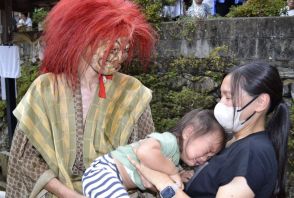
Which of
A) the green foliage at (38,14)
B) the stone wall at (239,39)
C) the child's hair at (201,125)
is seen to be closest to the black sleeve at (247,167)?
the child's hair at (201,125)

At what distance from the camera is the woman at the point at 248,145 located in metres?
1.70

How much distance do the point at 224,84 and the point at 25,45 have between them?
23.7 ft

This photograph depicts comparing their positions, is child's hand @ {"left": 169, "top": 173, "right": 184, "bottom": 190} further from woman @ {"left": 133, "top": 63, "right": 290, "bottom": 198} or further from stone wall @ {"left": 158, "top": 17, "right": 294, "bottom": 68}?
stone wall @ {"left": 158, "top": 17, "right": 294, "bottom": 68}

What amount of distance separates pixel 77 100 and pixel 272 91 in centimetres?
104

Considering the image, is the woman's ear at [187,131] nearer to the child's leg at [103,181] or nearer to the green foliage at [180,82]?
the child's leg at [103,181]

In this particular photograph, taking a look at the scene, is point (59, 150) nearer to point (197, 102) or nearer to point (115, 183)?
point (115, 183)

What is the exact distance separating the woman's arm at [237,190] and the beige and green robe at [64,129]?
77 cm

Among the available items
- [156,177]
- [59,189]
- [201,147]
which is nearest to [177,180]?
[156,177]

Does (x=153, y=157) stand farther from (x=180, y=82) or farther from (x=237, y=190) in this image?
(x=180, y=82)

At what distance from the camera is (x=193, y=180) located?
1.90 metres

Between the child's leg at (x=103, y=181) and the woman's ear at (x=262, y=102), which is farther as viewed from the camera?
the child's leg at (x=103, y=181)

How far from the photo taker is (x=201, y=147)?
2.03 meters

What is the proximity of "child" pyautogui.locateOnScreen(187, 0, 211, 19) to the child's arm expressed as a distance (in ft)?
14.7

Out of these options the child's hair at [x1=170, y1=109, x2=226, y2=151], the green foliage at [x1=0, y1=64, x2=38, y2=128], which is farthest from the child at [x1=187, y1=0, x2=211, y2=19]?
the child's hair at [x1=170, y1=109, x2=226, y2=151]
